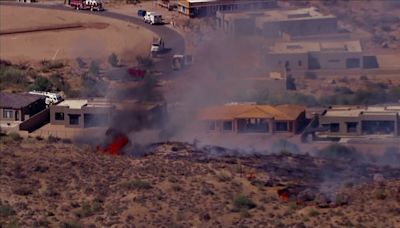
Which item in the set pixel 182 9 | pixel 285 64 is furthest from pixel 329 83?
pixel 182 9

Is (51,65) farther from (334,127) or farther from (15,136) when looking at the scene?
(334,127)

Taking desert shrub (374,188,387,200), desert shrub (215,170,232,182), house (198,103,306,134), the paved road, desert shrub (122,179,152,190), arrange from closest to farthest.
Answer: desert shrub (374,188,387,200), desert shrub (122,179,152,190), desert shrub (215,170,232,182), house (198,103,306,134), the paved road

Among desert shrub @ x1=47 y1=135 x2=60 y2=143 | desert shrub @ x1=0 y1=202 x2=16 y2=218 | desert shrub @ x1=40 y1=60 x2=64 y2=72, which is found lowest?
desert shrub @ x1=0 y1=202 x2=16 y2=218

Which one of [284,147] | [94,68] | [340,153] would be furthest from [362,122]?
[94,68]

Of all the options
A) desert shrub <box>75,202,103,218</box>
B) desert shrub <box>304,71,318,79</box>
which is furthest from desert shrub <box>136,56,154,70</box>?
desert shrub <box>75,202,103,218</box>

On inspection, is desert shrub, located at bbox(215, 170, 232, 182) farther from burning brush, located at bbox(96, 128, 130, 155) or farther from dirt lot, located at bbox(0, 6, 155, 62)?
dirt lot, located at bbox(0, 6, 155, 62)

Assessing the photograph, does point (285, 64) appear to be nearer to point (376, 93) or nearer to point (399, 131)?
point (376, 93)

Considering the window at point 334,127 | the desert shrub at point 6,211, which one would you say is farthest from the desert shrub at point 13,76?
the desert shrub at point 6,211

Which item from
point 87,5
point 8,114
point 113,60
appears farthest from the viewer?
point 87,5
